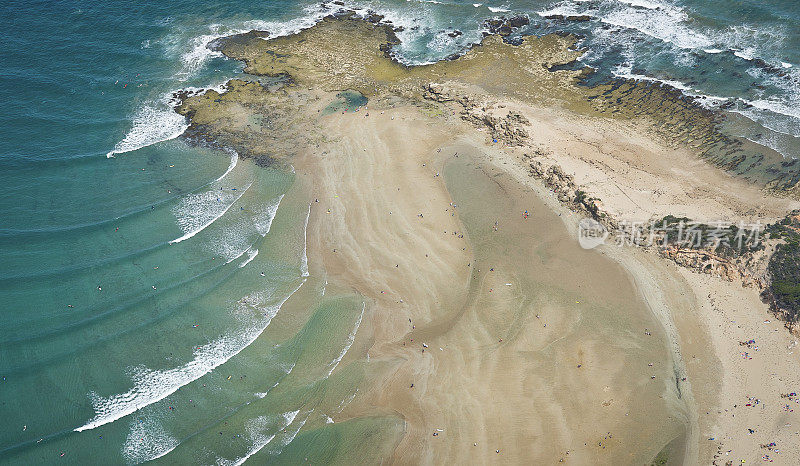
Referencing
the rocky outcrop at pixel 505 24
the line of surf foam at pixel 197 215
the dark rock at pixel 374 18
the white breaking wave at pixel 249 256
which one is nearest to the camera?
the white breaking wave at pixel 249 256

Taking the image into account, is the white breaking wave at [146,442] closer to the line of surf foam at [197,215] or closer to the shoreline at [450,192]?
the shoreline at [450,192]

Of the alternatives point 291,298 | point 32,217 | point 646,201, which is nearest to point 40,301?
point 32,217

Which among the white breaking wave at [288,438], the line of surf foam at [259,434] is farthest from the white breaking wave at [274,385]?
the white breaking wave at [288,438]

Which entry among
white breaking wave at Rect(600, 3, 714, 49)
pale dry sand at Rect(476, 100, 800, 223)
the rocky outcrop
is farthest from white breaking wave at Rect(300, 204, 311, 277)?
white breaking wave at Rect(600, 3, 714, 49)

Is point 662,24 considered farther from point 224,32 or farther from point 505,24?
point 224,32

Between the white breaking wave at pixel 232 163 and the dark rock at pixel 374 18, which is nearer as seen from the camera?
the white breaking wave at pixel 232 163

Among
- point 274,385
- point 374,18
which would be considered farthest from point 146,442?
point 374,18

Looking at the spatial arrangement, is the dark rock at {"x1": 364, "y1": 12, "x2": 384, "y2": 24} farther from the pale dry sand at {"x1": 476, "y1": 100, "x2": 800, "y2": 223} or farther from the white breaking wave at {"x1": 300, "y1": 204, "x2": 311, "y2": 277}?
the white breaking wave at {"x1": 300, "y1": 204, "x2": 311, "y2": 277}
